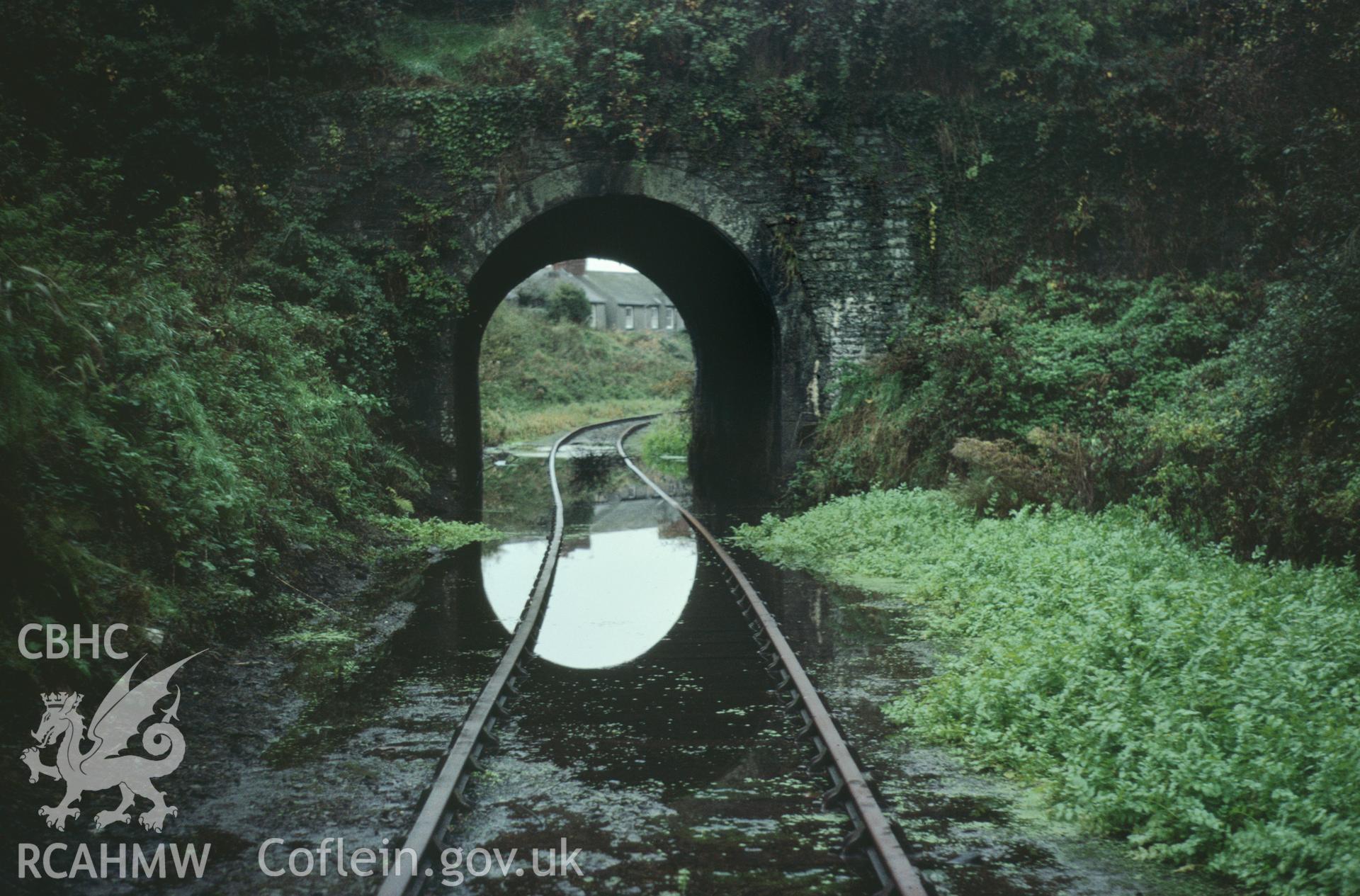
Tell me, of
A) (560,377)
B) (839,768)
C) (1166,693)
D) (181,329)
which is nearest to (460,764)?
(839,768)

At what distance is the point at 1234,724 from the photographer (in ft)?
14.8

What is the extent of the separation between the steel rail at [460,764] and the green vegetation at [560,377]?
28.7m

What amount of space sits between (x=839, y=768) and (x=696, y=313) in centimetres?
1857

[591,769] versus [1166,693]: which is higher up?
[1166,693]

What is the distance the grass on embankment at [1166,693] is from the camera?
3848 mm

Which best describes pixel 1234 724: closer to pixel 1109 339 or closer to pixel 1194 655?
pixel 1194 655

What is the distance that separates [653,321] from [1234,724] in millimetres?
77222

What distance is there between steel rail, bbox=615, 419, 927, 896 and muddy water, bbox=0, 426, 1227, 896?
0.32ft

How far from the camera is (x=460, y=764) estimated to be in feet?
15.0

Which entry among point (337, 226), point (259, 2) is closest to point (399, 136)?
point (337, 226)

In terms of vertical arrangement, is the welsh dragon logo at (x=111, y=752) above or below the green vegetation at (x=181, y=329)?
below

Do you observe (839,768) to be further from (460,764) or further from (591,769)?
(460,764)

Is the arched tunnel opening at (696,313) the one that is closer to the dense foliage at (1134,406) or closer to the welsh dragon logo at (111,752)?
the dense foliage at (1134,406)

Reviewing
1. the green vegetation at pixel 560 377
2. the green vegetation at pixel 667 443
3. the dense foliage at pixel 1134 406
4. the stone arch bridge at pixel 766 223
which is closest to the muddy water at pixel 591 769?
the dense foliage at pixel 1134 406
